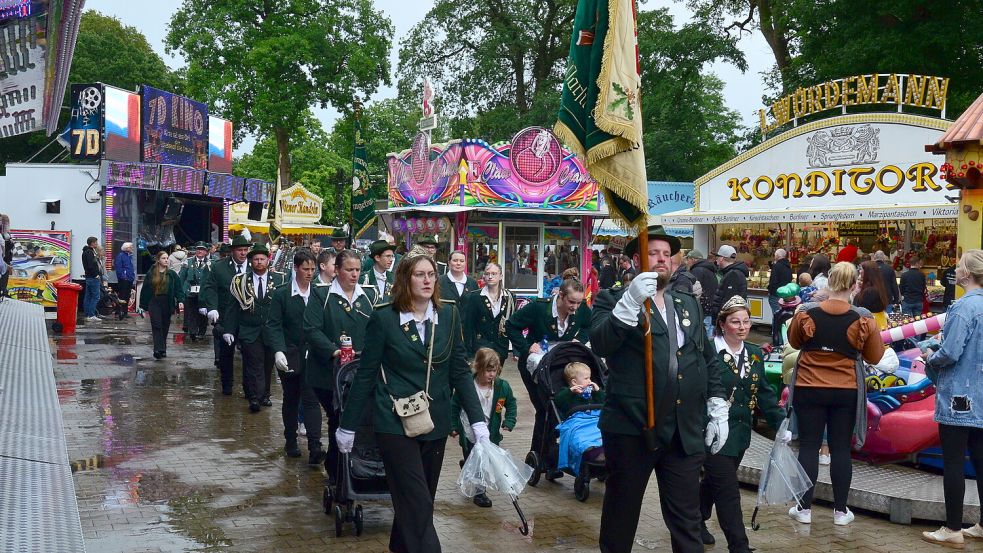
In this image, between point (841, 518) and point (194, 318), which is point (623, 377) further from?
point (194, 318)

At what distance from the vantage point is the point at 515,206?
18.9 metres

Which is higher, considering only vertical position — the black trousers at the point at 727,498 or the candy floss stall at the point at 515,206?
the candy floss stall at the point at 515,206

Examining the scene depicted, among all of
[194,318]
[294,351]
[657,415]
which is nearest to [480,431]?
[657,415]

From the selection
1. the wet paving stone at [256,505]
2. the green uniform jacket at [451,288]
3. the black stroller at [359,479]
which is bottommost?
the wet paving stone at [256,505]

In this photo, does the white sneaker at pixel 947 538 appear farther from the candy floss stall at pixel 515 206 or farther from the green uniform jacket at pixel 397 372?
the candy floss stall at pixel 515 206

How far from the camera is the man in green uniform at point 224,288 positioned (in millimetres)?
11828

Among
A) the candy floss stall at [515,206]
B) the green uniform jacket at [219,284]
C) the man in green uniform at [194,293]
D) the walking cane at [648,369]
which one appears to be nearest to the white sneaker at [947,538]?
the walking cane at [648,369]

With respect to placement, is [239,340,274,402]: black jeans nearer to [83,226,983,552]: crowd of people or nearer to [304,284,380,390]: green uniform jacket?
[83,226,983,552]: crowd of people

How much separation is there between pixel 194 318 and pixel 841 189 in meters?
14.2

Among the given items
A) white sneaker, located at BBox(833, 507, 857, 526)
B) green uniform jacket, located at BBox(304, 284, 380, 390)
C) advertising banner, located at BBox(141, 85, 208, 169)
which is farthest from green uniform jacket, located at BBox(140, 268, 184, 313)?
advertising banner, located at BBox(141, 85, 208, 169)

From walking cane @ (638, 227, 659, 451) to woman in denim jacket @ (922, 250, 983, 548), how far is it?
108 inches

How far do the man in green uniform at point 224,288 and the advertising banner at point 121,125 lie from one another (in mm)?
16008

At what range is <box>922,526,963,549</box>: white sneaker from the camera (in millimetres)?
6254

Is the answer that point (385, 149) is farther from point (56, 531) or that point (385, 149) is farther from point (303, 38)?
point (56, 531)
